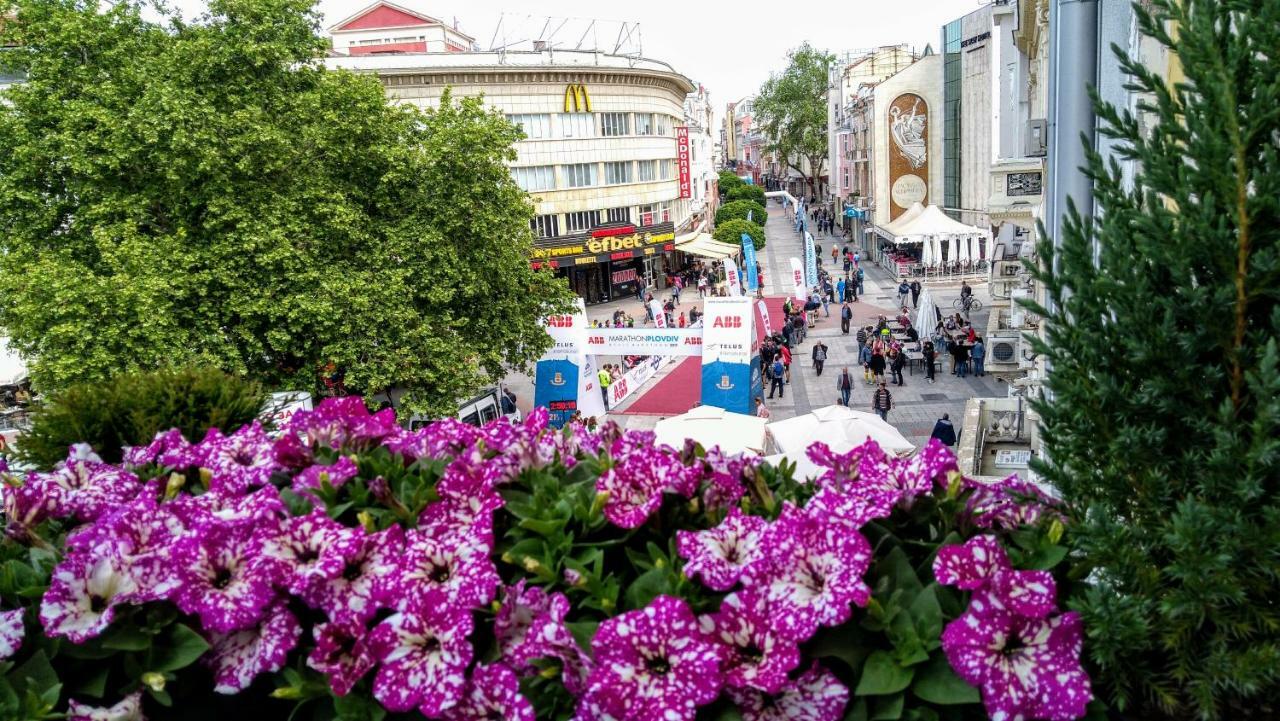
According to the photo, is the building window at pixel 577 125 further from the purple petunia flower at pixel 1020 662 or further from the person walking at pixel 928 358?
the purple petunia flower at pixel 1020 662

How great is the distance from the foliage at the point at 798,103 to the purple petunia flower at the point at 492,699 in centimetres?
8887

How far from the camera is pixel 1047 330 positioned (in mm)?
2793

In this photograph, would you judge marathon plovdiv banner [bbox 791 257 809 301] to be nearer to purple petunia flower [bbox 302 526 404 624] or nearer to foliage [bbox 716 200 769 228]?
foliage [bbox 716 200 769 228]

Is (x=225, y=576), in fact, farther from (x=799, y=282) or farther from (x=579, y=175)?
(x=579, y=175)

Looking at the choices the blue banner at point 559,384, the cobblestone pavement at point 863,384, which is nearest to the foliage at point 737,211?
the cobblestone pavement at point 863,384

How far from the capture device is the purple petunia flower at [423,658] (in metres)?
2.77

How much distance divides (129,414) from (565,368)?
50.8ft

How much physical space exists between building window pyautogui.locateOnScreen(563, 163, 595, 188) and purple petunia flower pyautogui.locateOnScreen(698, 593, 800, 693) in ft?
136

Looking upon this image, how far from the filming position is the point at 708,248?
50375 millimetres

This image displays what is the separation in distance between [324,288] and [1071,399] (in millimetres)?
14888

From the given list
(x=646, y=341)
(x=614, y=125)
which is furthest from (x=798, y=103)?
(x=646, y=341)

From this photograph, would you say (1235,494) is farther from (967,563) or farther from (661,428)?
(661,428)

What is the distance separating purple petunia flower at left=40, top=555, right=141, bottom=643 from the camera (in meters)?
2.88

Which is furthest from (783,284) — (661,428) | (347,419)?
(347,419)
